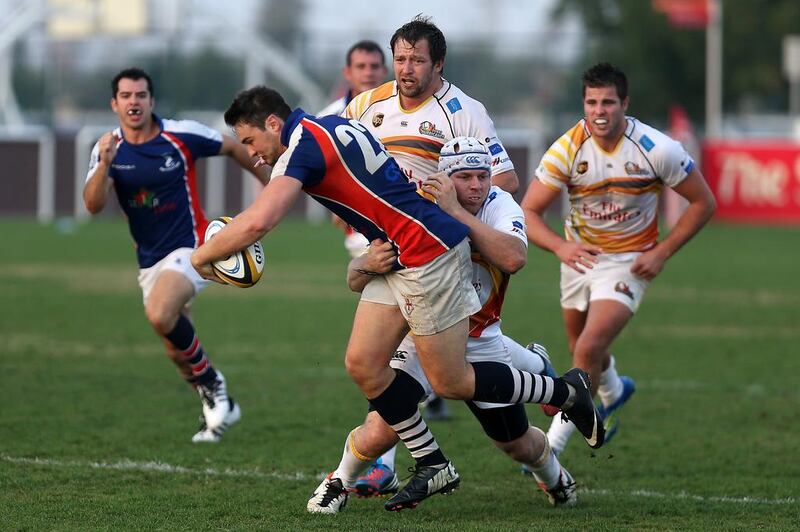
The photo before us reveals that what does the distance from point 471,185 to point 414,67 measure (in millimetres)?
898

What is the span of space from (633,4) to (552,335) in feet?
122

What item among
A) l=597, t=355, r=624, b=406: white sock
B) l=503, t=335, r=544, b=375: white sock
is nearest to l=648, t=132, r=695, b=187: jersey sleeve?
l=597, t=355, r=624, b=406: white sock

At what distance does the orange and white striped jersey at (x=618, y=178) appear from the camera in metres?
8.20

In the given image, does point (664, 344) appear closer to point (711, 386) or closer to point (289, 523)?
point (711, 386)

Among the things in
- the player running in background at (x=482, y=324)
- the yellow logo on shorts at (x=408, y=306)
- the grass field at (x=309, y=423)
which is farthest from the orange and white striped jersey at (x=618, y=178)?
the yellow logo on shorts at (x=408, y=306)

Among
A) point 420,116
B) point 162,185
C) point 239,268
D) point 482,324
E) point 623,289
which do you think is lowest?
point 623,289

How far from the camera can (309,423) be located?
938 cm

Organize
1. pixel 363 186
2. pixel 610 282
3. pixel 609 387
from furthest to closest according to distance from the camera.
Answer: pixel 609 387, pixel 610 282, pixel 363 186

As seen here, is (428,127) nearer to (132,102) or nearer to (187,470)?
(187,470)

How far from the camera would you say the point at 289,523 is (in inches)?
251

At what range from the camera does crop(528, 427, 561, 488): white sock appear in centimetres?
682

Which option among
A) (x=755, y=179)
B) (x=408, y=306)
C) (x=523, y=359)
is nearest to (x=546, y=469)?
(x=523, y=359)

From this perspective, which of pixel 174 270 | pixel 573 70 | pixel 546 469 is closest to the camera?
pixel 546 469

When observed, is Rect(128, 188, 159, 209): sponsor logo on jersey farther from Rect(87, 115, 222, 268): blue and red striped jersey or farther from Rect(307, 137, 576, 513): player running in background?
Rect(307, 137, 576, 513): player running in background
